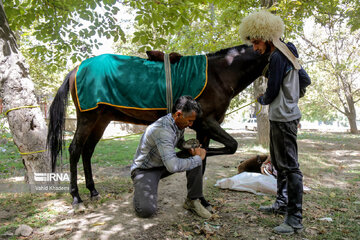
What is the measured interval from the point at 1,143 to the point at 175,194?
845 centimetres

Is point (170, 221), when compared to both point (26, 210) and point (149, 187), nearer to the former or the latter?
point (149, 187)

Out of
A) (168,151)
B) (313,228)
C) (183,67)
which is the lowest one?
(313,228)

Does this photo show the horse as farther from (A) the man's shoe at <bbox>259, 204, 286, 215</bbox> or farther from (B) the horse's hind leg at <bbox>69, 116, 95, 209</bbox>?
(A) the man's shoe at <bbox>259, 204, 286, 215</bbox>

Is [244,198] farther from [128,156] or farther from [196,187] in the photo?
[128,156]

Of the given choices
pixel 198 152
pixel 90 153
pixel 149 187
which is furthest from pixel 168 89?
pixel 90 153

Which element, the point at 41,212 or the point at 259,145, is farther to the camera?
the point at 259,145

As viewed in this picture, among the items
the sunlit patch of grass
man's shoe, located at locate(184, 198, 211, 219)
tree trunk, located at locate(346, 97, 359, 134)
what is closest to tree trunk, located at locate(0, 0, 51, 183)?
the sunlit patch of grass

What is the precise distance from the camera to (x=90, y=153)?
3619mm

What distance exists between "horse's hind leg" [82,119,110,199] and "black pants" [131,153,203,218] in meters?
0.81

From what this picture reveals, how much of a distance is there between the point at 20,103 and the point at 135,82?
5.97 ft

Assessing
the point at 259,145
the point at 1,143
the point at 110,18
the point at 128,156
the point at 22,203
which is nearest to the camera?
the point at 22,203

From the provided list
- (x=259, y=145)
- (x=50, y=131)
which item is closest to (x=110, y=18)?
(x=50, y=131)

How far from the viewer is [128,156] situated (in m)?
7.35

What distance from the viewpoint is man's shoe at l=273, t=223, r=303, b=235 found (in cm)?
246
